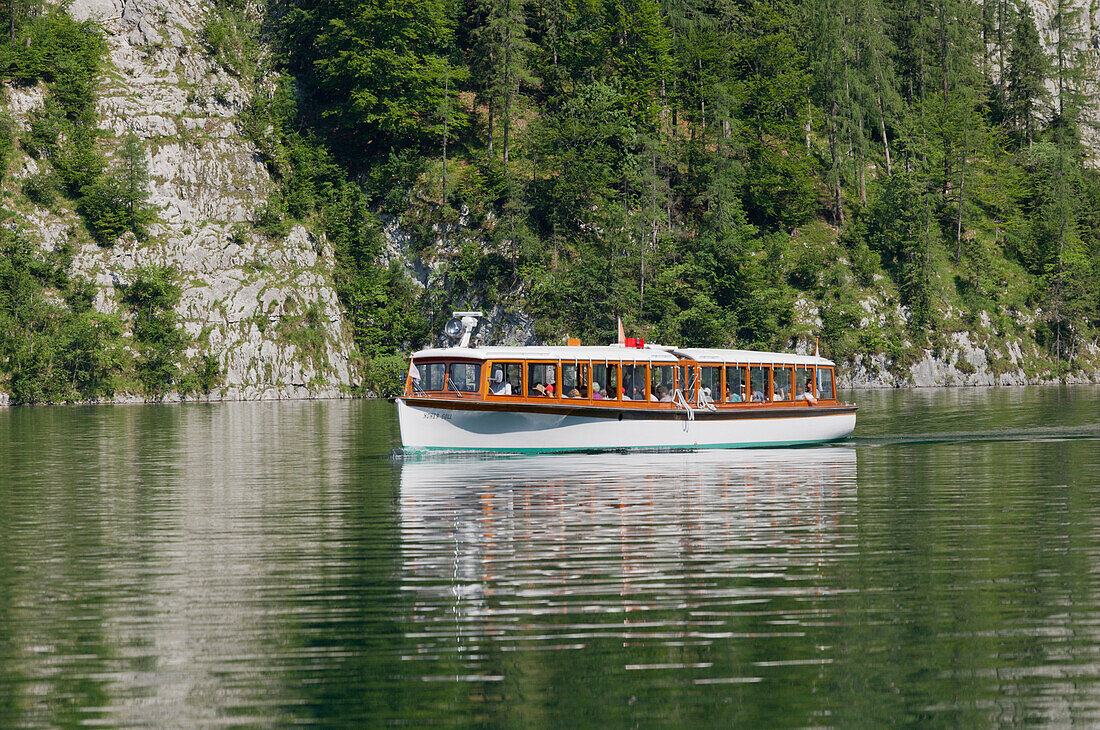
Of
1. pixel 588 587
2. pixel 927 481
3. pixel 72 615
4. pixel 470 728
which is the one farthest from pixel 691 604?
pixel 927 481

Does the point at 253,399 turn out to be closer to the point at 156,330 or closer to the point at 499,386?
the point at 156,330

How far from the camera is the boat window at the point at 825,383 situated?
50394 millimetres

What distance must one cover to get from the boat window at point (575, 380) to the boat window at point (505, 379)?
1.84 metres

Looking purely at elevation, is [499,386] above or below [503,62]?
below

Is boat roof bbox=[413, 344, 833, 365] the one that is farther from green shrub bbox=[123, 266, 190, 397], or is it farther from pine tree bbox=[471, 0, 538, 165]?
pine tree bbox=[471, 0, 538, 165]

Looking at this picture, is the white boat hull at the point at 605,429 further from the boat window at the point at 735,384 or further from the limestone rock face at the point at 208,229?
the limestone rock face at the point at 208,229

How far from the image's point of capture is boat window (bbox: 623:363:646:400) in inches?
1757

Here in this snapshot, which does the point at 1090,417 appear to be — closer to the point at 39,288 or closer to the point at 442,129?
the point at 442,129

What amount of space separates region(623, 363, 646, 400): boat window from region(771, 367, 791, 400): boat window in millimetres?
7465

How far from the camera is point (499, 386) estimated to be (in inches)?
1649

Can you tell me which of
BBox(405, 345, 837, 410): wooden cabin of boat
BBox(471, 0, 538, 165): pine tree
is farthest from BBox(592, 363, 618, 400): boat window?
BBox(471, 0, 538, 165): pine tree

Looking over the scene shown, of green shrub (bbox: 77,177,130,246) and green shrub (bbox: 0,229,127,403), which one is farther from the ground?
green shrub (bbox: 77,177,130,246)

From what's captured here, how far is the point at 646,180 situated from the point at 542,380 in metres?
70.4

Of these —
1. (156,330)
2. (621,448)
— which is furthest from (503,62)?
(621,448)
